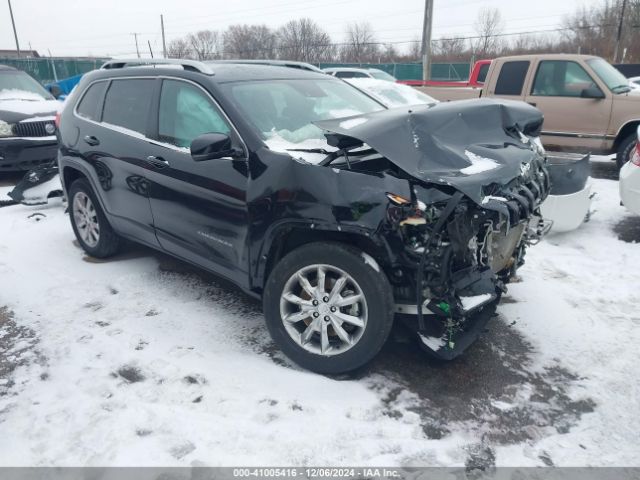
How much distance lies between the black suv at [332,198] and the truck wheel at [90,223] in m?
0.80

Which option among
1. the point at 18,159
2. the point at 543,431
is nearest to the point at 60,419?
the point at 543,431

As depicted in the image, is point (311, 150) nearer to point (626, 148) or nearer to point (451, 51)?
point (626, 148)

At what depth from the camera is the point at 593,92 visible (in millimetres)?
8062

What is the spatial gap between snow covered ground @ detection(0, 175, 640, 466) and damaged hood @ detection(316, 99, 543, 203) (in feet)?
4.03

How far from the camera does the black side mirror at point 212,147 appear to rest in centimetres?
314

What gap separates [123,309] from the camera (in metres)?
3.97

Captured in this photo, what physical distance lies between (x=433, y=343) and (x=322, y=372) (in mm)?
706

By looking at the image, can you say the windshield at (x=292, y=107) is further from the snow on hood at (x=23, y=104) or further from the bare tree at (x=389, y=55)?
the bare tree at (x=389, y=55)

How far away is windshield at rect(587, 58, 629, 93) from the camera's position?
26.7 ft

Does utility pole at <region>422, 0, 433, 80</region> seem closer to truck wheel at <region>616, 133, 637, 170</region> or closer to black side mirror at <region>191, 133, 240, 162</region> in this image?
truck wheel at <region>616, 133, 637, 170</region>

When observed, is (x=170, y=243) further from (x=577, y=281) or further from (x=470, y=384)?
(x=577, y=281)

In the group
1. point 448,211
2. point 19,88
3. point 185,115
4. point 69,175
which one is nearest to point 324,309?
point 448,211

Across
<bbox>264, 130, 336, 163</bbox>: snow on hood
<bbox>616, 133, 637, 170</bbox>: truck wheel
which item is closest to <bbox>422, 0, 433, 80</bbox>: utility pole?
<bbox>616, 133, 637, 170</bbox>: truck wheel

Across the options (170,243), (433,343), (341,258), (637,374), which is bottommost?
(637,374)
